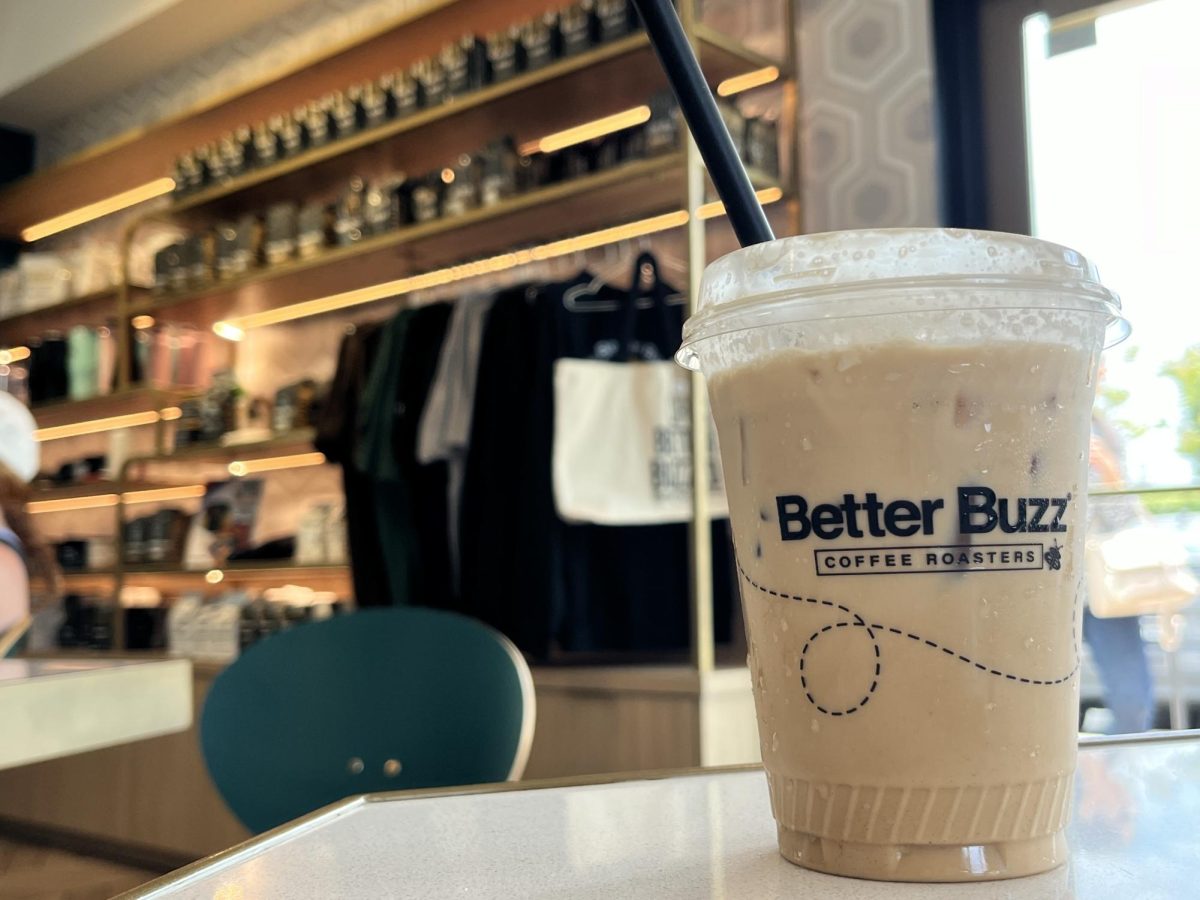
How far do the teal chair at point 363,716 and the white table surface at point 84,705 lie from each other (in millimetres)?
148

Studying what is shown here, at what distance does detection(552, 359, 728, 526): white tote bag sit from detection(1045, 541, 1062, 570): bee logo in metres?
1.79

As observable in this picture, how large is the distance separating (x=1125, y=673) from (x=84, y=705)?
193cm

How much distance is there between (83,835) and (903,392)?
3488mm

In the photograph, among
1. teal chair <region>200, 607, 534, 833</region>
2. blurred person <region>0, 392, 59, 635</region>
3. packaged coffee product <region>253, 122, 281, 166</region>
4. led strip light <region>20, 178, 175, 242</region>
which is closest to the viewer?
teal chair <region>200, 607, 534, 833</region>

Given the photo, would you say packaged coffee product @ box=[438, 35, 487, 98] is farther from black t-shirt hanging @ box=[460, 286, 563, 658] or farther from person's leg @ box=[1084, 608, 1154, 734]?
person's leg @ box=[1084, 608, 1154, 734]

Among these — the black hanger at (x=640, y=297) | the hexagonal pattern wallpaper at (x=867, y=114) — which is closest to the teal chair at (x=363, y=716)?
the black hanger at (x=640, y=297)

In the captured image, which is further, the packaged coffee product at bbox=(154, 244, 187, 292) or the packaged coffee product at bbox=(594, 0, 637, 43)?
the packaged coffee product at bbox=(154, 244, 187, 292)

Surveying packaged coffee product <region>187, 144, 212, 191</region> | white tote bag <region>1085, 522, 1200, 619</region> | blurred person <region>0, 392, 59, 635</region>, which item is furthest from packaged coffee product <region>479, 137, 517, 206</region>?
white tote bag <region>1085, 522, 1200, 619</region>

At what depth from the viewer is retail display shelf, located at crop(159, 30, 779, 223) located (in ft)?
8.09

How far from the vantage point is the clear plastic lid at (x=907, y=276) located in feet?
1.28

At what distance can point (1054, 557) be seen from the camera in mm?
402

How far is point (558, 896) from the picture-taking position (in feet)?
1.22

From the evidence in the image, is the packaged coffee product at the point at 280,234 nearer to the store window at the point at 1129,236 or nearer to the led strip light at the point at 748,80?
the led strip light at the point at 748,80

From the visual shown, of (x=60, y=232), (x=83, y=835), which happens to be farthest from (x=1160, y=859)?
(x=60, y=232)
